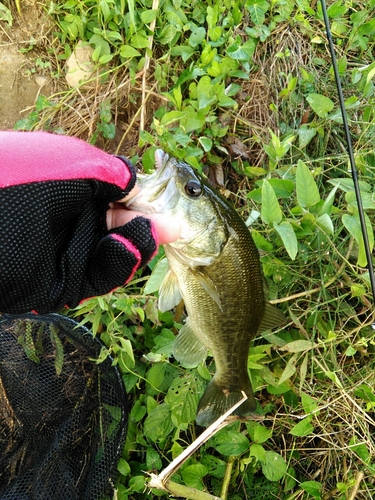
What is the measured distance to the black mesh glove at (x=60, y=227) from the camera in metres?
1.22

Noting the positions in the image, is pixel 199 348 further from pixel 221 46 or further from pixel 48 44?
pixel 48 44

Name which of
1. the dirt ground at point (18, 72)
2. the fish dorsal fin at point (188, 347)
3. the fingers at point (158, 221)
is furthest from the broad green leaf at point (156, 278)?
the dirt ground at point (18, 72)

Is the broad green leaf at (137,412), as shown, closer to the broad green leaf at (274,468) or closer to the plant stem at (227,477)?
the plant stem at (227,477)

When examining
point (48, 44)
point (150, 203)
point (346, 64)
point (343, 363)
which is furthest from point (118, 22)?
point (343, 363)

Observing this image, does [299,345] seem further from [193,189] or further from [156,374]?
[193,189]

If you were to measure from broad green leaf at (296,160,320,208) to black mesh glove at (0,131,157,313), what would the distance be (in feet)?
1.99

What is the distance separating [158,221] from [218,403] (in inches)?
34.8

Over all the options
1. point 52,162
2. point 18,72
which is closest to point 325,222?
point 52,162

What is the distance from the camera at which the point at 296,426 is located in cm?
193

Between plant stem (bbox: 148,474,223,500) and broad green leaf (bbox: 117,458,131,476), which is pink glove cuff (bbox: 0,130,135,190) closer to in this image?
plant stem (bbox: 148,474,223,500)

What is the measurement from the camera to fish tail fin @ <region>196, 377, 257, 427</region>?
6.06 ft

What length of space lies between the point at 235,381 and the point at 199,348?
197 millimetres

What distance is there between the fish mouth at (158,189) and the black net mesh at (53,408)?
37.5 inches

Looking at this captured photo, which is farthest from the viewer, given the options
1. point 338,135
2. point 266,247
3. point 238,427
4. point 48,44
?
point 48,44
